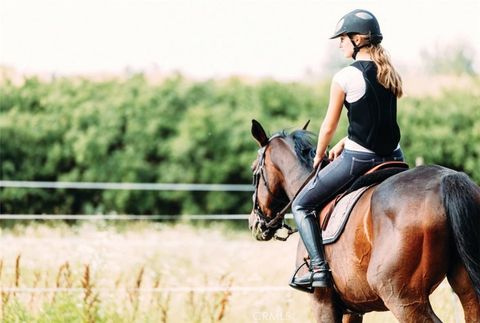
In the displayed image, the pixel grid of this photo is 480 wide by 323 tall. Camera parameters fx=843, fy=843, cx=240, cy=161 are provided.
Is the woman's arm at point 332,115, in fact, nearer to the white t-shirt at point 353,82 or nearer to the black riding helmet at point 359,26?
the white t-shirt at point 353,82

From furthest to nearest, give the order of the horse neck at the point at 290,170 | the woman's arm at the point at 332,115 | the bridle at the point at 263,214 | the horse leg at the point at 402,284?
the bridle at the point at 263,214
the horse neck at the point at 290,170
the woman's arm at the point at 332,115
the horse leg at the point at 402,284

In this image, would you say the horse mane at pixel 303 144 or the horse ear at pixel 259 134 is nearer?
the horse mane at pixel 303 144

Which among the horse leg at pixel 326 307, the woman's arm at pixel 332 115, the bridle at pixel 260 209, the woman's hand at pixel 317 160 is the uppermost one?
the woman's arm at pixel 332 115

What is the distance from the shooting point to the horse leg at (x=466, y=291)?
4.88 m

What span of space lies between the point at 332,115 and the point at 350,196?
22.0 inches

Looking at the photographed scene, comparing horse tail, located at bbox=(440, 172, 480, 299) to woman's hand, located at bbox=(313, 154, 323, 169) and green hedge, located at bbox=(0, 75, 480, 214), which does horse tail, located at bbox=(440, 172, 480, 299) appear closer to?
woman's hand, located at bbox=(313, 154, 323, 169)

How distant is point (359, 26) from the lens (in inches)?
220

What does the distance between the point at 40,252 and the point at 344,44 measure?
222 inches

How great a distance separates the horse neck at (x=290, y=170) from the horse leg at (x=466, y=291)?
1616 millimetres

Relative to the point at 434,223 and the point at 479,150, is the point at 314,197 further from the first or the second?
the point at 479,150

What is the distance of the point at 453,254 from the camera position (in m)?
4.89

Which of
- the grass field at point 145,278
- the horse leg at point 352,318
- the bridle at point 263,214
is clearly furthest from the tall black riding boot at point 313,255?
the grass field at point 145,278

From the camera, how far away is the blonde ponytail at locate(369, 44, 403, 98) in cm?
547

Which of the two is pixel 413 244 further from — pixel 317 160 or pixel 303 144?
pixel 303 144
